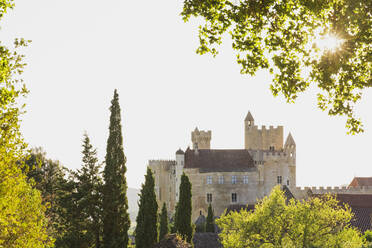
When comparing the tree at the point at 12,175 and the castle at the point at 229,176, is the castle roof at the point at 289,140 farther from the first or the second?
the tree at the point at 12,175

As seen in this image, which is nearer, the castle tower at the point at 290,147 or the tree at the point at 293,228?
the tree at the point at 293,228

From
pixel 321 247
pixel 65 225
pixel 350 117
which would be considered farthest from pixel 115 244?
pixel 350 117

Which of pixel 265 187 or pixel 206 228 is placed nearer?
pixel 206 228

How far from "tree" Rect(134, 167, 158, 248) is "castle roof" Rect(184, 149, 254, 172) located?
29.4m

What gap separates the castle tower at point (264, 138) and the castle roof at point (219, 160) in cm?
372

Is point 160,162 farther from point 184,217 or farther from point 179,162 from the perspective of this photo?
point 184,217

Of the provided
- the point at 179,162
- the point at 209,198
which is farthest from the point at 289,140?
the point at 179,162

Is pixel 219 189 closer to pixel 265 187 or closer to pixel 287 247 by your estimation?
pixel 265 187

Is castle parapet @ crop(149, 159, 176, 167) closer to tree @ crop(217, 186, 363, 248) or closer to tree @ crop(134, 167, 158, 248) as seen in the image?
tree @ crop(134, 167, 158, 248)

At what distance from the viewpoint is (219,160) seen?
65.8 meters

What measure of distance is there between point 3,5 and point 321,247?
23971 mm

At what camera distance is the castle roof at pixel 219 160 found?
2539 inches

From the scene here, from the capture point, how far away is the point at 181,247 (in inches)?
904

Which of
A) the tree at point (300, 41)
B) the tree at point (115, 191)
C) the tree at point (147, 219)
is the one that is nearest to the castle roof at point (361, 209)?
the tree at point (147, 219)
